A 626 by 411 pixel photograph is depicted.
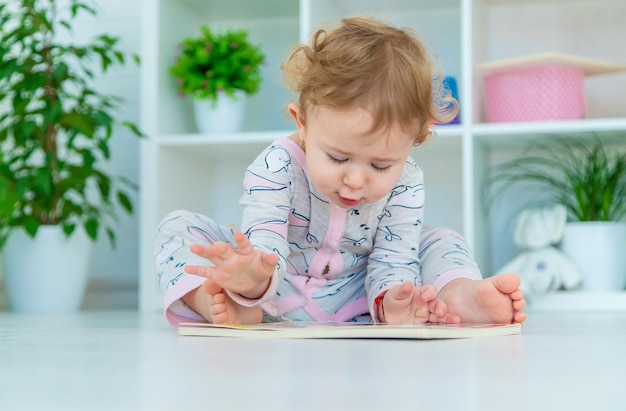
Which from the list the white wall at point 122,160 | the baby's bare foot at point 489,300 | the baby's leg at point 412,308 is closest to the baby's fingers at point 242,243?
the baby's leg at point 412,308

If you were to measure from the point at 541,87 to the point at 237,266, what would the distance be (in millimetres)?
1357

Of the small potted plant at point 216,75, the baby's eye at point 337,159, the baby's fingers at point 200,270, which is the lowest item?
the baby's fingers at point 200,270

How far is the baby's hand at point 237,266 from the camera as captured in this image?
108 cm

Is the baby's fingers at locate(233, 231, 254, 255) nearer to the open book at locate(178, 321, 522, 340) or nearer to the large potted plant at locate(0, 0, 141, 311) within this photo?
the open book at locate(178, 321, 522, 340)

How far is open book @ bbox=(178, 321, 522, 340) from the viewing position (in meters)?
1.08

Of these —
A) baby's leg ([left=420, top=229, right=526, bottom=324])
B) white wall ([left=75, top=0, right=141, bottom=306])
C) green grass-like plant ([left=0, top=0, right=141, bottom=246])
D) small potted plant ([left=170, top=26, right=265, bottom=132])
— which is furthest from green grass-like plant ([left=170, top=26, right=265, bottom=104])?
baby's leg ([left=420, top=229, right=526, bottom=324])

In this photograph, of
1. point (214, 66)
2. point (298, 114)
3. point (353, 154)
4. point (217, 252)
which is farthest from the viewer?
point (214, 66)

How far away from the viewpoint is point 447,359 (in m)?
0.89

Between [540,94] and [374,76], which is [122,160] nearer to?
[540,94]

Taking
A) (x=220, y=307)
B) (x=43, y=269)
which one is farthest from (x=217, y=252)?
(x=43, y=269)

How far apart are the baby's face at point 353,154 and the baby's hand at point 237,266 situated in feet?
0.51

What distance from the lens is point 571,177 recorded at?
232cm

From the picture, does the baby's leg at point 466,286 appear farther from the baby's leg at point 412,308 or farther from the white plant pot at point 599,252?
the white plant pot at point 599,252

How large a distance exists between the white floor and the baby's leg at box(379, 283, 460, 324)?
0.38 feet
